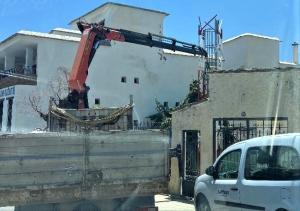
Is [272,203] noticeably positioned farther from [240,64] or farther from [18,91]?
[18,91]

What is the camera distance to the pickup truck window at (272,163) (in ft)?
25.8

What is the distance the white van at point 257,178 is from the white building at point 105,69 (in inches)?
1140

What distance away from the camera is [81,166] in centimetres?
943

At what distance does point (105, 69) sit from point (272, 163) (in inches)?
1354

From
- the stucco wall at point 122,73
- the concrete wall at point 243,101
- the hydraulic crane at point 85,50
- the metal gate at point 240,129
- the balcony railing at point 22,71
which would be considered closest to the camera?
the concrete wall at point 243,101

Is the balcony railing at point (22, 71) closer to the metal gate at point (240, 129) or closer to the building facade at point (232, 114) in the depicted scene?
the building facade at point (232, 114)

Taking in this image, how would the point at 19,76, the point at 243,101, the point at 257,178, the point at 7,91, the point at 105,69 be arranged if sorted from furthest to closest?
the point at 105,69, the point at 19,76, the point at 7,91, the point at 243,101, the point at 257,178

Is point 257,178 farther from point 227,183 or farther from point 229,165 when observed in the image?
point 229,165

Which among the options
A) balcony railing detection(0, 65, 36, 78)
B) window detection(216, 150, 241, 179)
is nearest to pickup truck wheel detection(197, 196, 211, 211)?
window detection(216, 150, 241, 179)

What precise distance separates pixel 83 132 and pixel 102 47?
1307 inches

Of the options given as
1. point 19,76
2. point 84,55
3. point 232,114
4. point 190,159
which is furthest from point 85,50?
point 19,76

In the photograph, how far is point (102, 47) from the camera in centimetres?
4234

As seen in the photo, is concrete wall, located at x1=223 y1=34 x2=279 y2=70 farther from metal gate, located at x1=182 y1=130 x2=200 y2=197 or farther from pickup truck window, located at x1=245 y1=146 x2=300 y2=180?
pickup truck window, located at x1=245 y1=146 x2=300 y2=180

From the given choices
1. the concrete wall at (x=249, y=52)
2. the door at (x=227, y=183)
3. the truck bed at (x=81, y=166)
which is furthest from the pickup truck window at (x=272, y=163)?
the concrete wall at (x=249, y=52)
